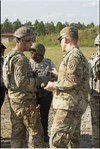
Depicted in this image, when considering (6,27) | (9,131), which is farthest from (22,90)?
(6,27)

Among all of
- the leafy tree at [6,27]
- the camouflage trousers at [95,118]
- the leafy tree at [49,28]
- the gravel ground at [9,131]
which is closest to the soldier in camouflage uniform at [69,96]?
the camouflage trousers at [95,118]

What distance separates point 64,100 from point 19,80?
2.28ft

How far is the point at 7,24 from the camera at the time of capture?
97.9m

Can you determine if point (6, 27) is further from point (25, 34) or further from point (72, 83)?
point (72, 83)

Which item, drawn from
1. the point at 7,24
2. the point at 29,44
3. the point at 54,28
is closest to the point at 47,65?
the point at 29,44

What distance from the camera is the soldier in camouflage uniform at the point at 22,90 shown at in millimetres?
5699

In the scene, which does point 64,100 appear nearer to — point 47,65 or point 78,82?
point 78,82

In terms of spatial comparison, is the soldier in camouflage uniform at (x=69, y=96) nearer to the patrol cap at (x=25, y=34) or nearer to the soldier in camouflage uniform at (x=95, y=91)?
the patrol cap at (x=25, y=34)

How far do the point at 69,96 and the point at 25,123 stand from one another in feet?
2.88

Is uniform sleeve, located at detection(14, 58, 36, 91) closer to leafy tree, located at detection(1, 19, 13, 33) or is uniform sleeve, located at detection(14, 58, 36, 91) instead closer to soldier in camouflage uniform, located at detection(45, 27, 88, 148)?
soldier in camouflage uniform, located at detection(45, 27, 88, 148)

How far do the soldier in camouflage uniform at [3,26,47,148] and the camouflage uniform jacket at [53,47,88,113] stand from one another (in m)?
0.49

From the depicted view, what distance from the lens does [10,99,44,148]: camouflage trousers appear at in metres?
5.86

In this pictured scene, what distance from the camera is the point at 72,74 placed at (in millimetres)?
5363

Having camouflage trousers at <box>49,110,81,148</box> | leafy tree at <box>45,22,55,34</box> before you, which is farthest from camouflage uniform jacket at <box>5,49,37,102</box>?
leafy tree at <box>45,22,55,34</box>
